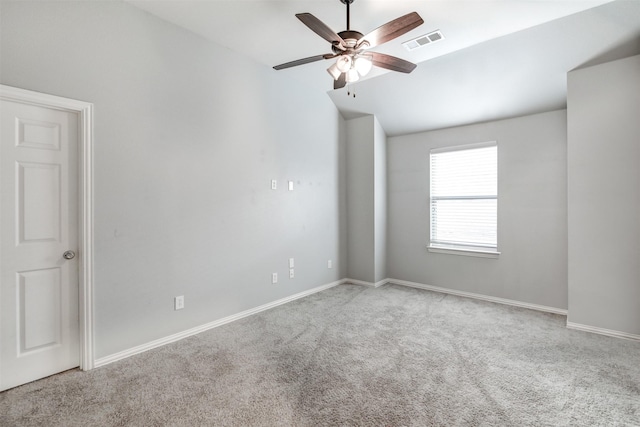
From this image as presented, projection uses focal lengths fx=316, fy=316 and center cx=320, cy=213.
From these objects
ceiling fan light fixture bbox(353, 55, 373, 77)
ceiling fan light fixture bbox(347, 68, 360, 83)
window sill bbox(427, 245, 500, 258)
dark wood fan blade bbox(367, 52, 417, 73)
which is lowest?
window sill bbox(427, 245, 500, 258)

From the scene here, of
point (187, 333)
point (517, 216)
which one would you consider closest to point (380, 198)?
point (517, 216)

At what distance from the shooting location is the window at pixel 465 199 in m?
4.23

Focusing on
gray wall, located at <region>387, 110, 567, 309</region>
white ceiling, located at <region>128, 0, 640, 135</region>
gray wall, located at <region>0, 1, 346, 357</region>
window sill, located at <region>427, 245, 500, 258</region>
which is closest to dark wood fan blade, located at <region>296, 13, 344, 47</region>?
white ceiling, located at <region>128, 0, 640, 135</region>

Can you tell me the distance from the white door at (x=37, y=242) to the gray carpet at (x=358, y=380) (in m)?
0.23

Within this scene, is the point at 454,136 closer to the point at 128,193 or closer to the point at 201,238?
the point at 201,238

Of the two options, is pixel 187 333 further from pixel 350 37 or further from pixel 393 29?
pixel 393 29

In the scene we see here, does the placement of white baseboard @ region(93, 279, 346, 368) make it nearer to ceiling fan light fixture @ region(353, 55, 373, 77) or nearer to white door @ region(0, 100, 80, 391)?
white door @ region(0, 100, 80, 391)

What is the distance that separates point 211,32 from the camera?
10.1 ft

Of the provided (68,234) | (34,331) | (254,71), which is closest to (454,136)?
(254,71)

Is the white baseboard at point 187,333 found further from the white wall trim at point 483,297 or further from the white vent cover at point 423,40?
the white vent cover at point 423,40

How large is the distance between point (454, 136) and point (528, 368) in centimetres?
310

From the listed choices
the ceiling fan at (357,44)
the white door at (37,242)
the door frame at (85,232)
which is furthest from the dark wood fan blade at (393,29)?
the white door at (37,242)

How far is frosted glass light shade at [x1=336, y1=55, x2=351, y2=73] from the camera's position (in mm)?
2461

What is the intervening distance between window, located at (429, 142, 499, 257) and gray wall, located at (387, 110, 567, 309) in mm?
99
